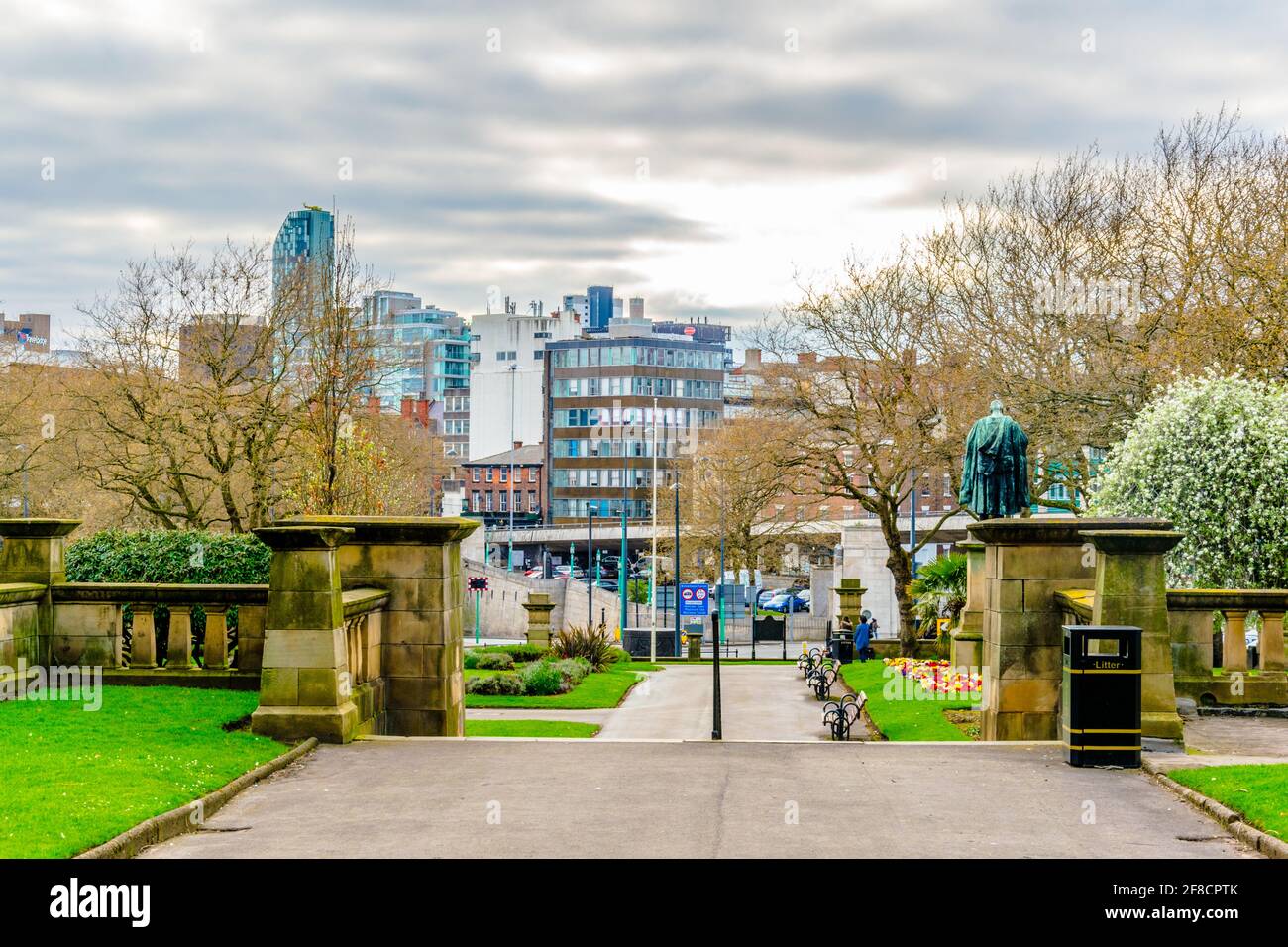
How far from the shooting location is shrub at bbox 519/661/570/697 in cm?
3058

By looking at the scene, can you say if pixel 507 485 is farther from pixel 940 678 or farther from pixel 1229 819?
pixel 1229 819

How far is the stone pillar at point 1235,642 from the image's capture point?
1712 cm

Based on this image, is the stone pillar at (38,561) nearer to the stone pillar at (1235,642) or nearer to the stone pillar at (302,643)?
the stone pillar at (302,643)

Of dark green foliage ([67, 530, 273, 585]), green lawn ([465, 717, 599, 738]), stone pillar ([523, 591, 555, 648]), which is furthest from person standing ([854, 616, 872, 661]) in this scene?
dark green foliage ([67, 530, 273, 585])

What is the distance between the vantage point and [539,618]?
4566 cm

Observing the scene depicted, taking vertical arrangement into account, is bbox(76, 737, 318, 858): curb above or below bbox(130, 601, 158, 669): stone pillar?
below

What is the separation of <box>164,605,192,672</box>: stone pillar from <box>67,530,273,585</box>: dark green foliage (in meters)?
3.44

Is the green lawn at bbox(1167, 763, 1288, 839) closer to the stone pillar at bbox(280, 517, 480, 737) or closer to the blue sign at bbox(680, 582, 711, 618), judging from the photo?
the stone pillar at bbox(280, 517, 480, 737)

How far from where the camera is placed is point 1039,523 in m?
15.9

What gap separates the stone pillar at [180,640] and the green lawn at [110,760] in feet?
1.22

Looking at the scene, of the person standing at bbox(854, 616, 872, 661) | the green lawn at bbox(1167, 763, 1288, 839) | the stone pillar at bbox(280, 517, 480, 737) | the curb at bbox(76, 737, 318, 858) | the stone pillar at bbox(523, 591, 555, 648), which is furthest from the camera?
the stone pillar at bbox(523, 591, 555, 648)

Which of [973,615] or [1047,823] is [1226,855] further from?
[973,615]

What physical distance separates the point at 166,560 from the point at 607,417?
418 ft
